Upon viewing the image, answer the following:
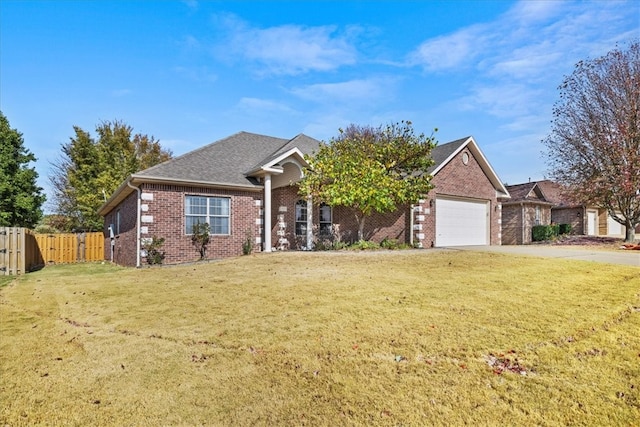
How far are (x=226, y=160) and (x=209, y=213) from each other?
10.1ft

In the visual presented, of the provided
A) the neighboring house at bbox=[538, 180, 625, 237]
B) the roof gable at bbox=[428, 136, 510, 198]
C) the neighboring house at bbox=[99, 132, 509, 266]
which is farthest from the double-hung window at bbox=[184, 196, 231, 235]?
the neighboring house at bbox=[538, 180, 625, 237]

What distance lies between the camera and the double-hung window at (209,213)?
13.9 meters

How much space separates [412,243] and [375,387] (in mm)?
13788

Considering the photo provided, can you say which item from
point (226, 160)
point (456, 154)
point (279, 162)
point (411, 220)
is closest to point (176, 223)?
point (226, 160)

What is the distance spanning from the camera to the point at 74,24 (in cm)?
1076

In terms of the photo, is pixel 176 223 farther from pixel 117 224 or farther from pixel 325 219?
pixel 325 219

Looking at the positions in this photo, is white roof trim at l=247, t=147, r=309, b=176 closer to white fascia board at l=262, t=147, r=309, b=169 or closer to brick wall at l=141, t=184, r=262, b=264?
white fascia board at l=262, t=147, r=309, b=169

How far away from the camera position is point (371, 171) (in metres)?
14.4

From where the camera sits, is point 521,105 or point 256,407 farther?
point 521,105

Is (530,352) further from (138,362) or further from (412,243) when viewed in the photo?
(412,243)

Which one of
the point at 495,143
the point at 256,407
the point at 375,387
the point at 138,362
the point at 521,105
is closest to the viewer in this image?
the point at 256,407

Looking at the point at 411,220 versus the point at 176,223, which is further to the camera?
the point at 411,220

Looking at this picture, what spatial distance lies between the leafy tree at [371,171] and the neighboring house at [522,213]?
1169cm

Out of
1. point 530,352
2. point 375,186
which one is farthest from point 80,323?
point 375,186
